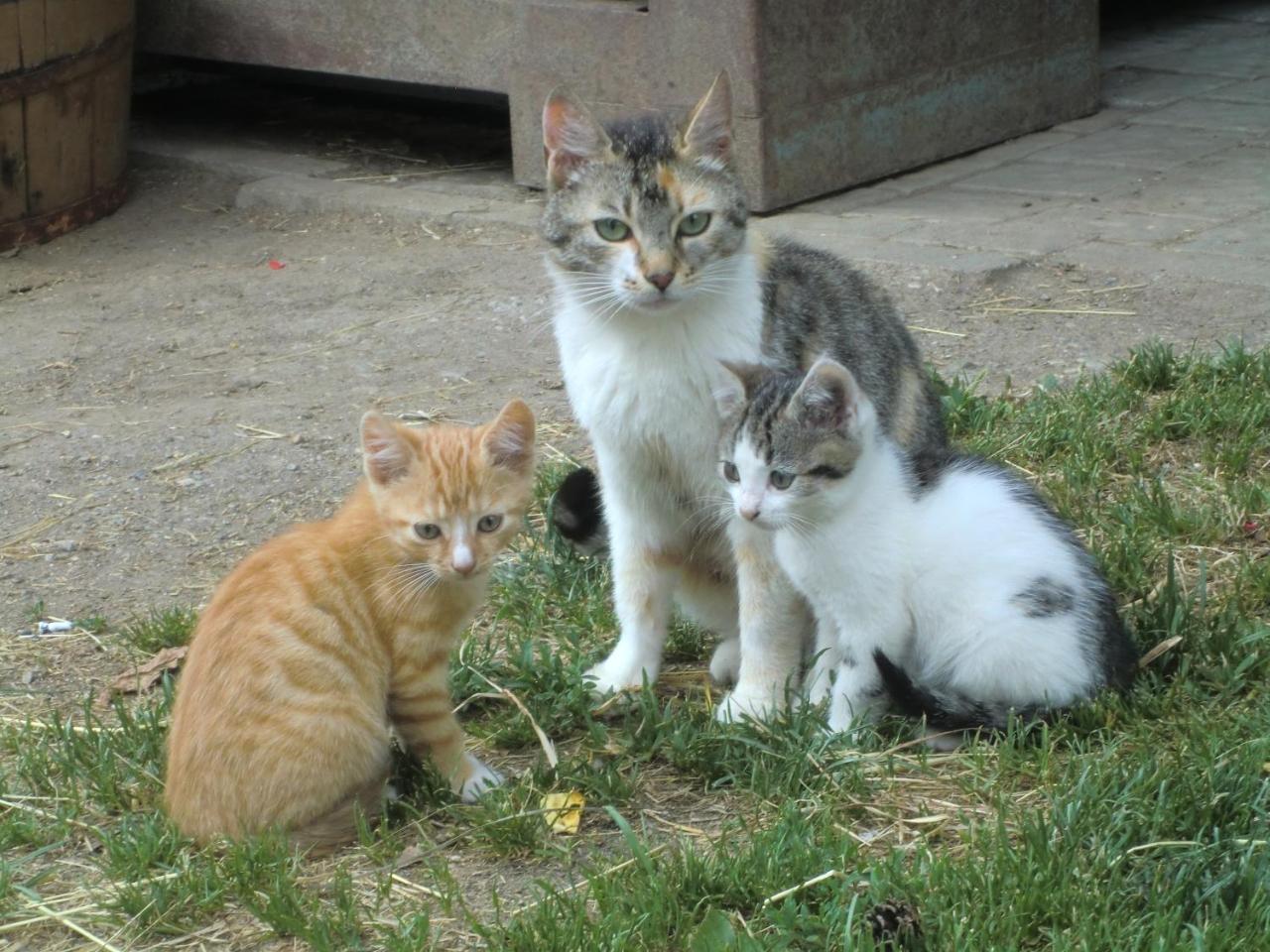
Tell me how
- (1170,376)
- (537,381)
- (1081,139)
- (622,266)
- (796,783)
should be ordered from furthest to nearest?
(1081,139) → (537,381) → (1170,376) → (622,266) → (796,783)

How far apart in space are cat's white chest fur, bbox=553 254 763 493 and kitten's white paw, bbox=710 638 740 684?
523 millimetres

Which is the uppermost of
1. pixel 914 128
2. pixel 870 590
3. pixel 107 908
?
pixel 914 128

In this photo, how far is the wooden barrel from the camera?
26.6 feet

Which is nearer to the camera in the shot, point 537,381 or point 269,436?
point 269,436

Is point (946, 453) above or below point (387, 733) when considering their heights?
above

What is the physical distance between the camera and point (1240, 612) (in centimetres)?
412

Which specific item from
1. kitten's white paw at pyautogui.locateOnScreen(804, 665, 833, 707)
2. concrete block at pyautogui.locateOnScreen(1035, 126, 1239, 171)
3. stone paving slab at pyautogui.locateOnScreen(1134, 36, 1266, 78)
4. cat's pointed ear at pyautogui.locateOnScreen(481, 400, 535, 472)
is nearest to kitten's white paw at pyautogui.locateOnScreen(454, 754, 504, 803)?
cat's pointed ear at pyautogui.locateOnScreen(481, 400, 535, 472)

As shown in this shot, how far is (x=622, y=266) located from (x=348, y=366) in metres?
2.96

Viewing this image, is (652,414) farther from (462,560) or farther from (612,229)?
(462,560)

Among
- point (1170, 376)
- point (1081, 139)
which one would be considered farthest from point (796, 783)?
point (1081, 139)

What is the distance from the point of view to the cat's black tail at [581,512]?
4.73 m

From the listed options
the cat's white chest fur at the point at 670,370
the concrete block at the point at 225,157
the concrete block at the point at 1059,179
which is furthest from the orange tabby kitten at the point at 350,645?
the concrete block at the point at 225,157

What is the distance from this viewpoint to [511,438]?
3.74 meters

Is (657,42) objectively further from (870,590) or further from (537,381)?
(870,590)
